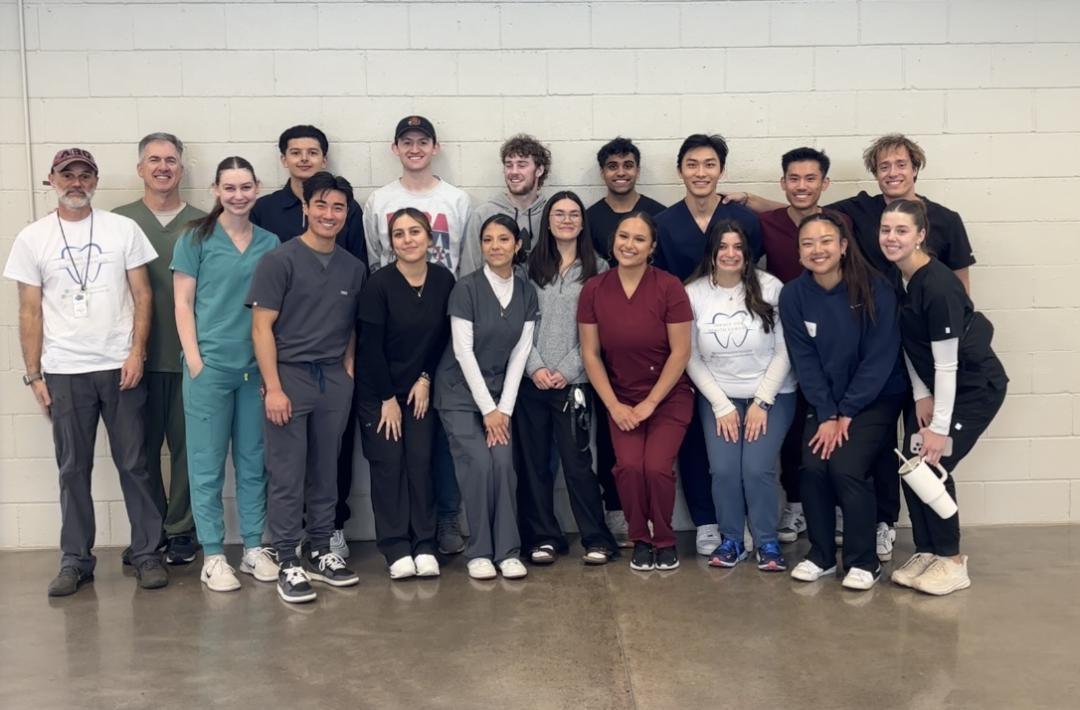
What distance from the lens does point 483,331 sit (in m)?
4.57

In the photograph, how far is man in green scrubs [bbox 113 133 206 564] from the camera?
4.79 meters

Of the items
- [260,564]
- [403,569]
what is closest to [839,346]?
[403,569]

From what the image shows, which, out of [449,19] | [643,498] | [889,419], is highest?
[449,19]

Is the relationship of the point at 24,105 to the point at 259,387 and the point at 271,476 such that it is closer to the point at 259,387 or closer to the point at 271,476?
the point at 259,387

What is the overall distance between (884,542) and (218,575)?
9.06ft

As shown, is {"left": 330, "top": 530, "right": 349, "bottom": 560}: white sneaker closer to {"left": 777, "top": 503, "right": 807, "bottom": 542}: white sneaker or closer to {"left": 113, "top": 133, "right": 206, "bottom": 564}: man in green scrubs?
{"left": 113, "top": 133, "right": 206, "bottom": 564}: man in green scrubs

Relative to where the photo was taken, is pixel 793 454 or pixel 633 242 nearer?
pixel 633 242

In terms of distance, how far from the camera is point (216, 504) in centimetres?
457

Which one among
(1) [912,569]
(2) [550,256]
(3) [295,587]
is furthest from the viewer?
(2) [550,256]

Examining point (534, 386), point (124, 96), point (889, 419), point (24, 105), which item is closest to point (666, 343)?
point (534, 386)

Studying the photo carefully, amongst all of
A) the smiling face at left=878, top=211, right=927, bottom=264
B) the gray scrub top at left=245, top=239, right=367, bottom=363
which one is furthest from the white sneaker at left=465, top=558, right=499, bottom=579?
the smiling face at left=878, top=211, right=927, bottom=264

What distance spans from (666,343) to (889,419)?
94cm

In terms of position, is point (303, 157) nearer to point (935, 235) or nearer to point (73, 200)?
point (73, 200)

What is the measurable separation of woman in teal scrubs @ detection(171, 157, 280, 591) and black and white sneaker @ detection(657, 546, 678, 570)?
1.58m
